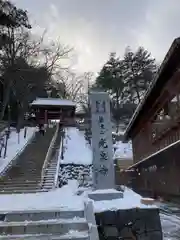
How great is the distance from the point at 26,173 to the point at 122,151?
16311 mm

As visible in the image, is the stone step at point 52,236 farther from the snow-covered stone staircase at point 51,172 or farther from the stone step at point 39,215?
the snow-covered stone staircase at point 51,172

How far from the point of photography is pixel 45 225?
6.38 metres

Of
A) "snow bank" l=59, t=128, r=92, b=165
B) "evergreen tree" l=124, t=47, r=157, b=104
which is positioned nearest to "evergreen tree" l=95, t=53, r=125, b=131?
"evergreen tree" l=124, t=47, r=157, b=104

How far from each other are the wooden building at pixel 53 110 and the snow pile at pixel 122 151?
6460mm

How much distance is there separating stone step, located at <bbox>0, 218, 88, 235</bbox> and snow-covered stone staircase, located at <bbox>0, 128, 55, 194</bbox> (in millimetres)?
5876

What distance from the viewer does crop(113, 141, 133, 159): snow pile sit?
27.8 metres

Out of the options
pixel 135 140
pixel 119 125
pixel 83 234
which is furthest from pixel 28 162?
pixel 119 125

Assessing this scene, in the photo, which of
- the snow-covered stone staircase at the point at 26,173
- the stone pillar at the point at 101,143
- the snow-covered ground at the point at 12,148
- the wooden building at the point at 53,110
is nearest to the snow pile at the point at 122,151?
the wooden building at the point at 53,110

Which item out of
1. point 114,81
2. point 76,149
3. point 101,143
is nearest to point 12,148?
point 76,149

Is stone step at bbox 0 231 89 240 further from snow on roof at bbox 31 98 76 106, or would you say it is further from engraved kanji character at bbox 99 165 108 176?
snow on roof at bbox 31 98 76 106

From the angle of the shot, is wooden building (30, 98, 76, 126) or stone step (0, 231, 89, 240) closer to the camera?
stone step (0, 231, 89, 240)

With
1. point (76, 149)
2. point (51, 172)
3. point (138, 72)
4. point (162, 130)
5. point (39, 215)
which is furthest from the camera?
point (138, 72)

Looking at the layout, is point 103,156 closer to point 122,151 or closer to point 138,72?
point 122,151

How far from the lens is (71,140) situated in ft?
88.0
